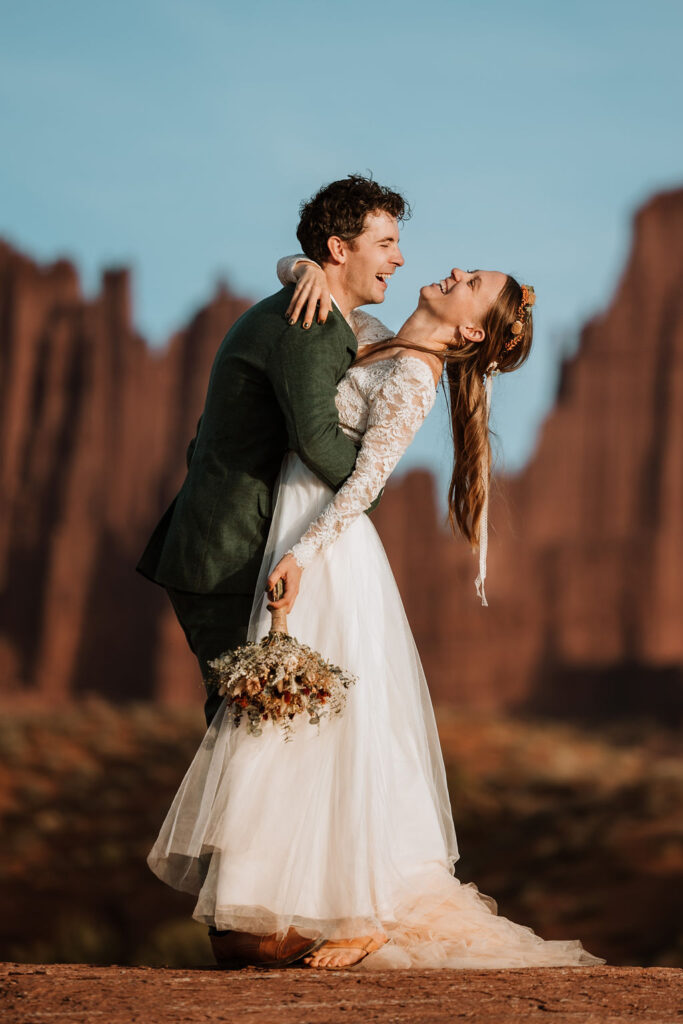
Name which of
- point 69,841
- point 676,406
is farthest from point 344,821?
point 676,406

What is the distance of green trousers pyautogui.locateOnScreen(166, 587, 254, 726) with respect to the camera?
4.04 meters

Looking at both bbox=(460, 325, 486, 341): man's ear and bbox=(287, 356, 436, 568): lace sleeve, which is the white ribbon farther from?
bbox=(287, 356, 436, 568): lace sleeve

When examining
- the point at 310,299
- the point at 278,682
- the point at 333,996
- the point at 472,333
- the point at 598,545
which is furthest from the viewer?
the point at 598,545

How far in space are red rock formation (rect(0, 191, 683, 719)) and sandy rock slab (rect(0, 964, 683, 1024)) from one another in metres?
28.0

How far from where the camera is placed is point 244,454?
13.1ft

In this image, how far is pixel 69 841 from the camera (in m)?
17.9

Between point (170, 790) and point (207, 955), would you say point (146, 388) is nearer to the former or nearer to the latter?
point (170, 790)

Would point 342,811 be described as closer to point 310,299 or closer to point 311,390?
point 311,390

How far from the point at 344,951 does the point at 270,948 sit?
22 centimetres

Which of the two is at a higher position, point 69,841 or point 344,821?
point 344,821

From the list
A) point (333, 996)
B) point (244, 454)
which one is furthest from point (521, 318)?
point (333, 996)

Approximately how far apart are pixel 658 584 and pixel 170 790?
58.6 feet

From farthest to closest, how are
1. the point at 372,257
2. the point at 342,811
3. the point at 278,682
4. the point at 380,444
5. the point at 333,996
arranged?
the point at 372,257 → the point at 380,444 → the point at 342,811 → the point at 278,682 → the point at 333,996

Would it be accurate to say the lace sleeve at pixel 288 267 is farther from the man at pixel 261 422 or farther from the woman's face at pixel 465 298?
the woman's face at pixel 465 298
